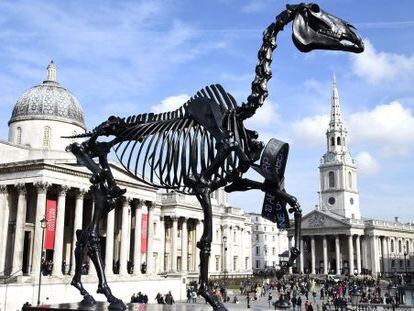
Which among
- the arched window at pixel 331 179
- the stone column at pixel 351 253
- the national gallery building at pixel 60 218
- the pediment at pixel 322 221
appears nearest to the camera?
the national gallery building at pixel 60 218

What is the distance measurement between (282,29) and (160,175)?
4086mm

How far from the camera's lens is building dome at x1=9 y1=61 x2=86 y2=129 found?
5209 cm

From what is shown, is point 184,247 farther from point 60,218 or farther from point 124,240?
point 60,218

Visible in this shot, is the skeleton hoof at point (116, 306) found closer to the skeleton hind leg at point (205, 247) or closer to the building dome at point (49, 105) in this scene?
the skeleton hind leg at point (205, 247)

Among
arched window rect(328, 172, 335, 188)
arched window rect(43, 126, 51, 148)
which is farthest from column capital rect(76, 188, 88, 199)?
arched window rect(328, 172, 335, 188)

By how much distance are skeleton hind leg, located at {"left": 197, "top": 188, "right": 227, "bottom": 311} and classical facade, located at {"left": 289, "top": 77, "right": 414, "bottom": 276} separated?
89.8 metres

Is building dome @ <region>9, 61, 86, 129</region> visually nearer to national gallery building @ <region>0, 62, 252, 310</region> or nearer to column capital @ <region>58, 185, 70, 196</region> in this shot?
national gallery building @ <region>0, 62, 252, 310</region>

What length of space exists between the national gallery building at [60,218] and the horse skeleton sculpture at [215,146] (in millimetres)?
22068

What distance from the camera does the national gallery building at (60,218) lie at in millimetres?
41281

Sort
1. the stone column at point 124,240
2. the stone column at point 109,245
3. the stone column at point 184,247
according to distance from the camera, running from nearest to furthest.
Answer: the stone column at point 109,245, the stone column at point 124,240, the stone column at point 184,247

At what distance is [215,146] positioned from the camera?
11078mm

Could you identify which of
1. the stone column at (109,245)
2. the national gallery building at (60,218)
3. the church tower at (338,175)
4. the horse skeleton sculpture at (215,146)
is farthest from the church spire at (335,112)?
the horse skeleton sculpture at (215,146)

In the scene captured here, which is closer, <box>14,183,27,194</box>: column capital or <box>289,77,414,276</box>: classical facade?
<box>14,183,27,194</box>: column capital

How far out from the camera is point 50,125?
2036 inches
